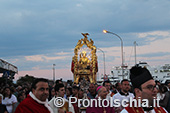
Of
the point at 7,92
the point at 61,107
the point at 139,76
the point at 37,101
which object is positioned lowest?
the point at 61,107

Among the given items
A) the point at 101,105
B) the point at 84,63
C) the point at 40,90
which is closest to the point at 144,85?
the point at 40,90

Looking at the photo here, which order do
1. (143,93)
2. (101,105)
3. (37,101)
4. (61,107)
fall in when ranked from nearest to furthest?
(143,93)
(37,101)
(61,107)
(101,105)

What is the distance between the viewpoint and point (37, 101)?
509cm

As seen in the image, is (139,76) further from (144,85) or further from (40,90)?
(40,90)

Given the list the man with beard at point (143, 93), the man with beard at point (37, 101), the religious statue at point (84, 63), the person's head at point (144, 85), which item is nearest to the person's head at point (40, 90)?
the man with beard at point (37, 101)

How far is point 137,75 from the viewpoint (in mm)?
4230

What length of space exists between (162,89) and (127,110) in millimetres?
7136

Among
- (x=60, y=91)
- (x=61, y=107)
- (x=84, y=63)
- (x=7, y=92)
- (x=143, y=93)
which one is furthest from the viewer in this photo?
(x=84, y=63)

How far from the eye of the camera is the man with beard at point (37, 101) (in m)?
4.95

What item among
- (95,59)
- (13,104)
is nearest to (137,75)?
(13,104)

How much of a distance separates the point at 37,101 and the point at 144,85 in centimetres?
202

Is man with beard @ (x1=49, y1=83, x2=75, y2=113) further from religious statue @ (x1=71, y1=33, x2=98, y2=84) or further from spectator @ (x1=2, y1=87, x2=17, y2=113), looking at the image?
religious statue @ (x1=71, y1=33, x2=98, y2=84)

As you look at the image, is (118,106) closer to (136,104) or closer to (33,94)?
(33,94)

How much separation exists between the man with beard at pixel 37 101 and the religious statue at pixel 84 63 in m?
27.6
